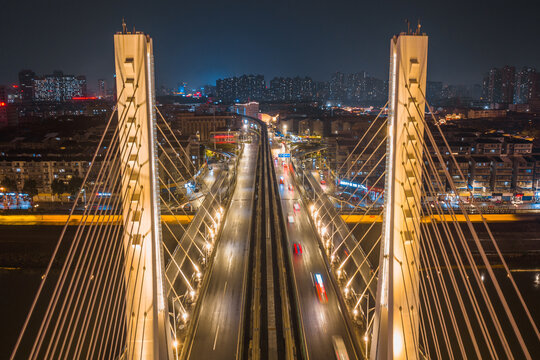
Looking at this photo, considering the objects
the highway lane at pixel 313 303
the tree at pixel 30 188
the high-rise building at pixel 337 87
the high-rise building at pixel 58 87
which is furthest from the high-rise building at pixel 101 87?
the highway lane at pixel 313 303

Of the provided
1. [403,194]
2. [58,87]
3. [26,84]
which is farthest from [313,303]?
[58,87]

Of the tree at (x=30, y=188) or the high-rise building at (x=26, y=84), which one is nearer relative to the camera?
the tree at (x=30, y=188)

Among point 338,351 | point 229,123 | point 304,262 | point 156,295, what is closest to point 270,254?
point 304,262

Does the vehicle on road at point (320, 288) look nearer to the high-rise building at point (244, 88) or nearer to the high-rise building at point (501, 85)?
the high-rise building at point (501, 85)

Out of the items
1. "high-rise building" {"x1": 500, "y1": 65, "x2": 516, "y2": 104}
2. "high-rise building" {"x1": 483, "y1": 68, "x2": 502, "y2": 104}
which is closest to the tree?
"high-rise building" {"x1": 500, "y1": 65, "x2": 516, "y2": 104}

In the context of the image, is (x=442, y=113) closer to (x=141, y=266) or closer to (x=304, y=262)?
(x=304, y=262)
